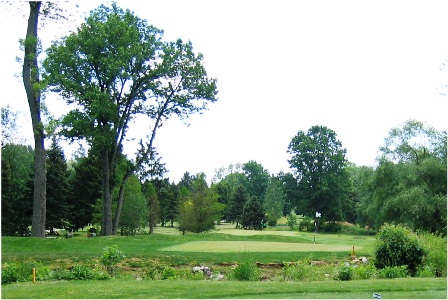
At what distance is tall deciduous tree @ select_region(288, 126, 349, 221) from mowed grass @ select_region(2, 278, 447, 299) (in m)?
56.5

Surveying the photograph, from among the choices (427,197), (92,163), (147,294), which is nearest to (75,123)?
(92,163)

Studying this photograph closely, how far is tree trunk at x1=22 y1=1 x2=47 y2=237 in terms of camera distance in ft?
79.9

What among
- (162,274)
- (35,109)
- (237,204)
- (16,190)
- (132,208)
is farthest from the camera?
(237,204)

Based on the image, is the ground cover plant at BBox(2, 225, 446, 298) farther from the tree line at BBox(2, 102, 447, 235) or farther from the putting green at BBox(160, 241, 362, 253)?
the tree line at BBox(2, 102, 447, 235)

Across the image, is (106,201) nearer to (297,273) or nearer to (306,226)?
(297,273)

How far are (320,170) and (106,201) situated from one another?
1698 inches

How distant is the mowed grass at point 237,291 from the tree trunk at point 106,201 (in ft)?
68.7

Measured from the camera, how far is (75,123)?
2995 centimetres

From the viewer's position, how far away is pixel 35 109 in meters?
25.8

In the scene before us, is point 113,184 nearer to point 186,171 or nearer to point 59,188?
point 59,188

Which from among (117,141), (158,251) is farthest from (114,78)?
(158,251)

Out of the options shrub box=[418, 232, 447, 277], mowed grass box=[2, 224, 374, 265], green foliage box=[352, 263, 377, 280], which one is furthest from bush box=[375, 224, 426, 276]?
mowed grass box=[2, 224, 374, 265]

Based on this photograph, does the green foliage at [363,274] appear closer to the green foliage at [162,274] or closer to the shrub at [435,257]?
the shrub at [435,257]

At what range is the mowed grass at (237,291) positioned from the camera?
9203 mm
